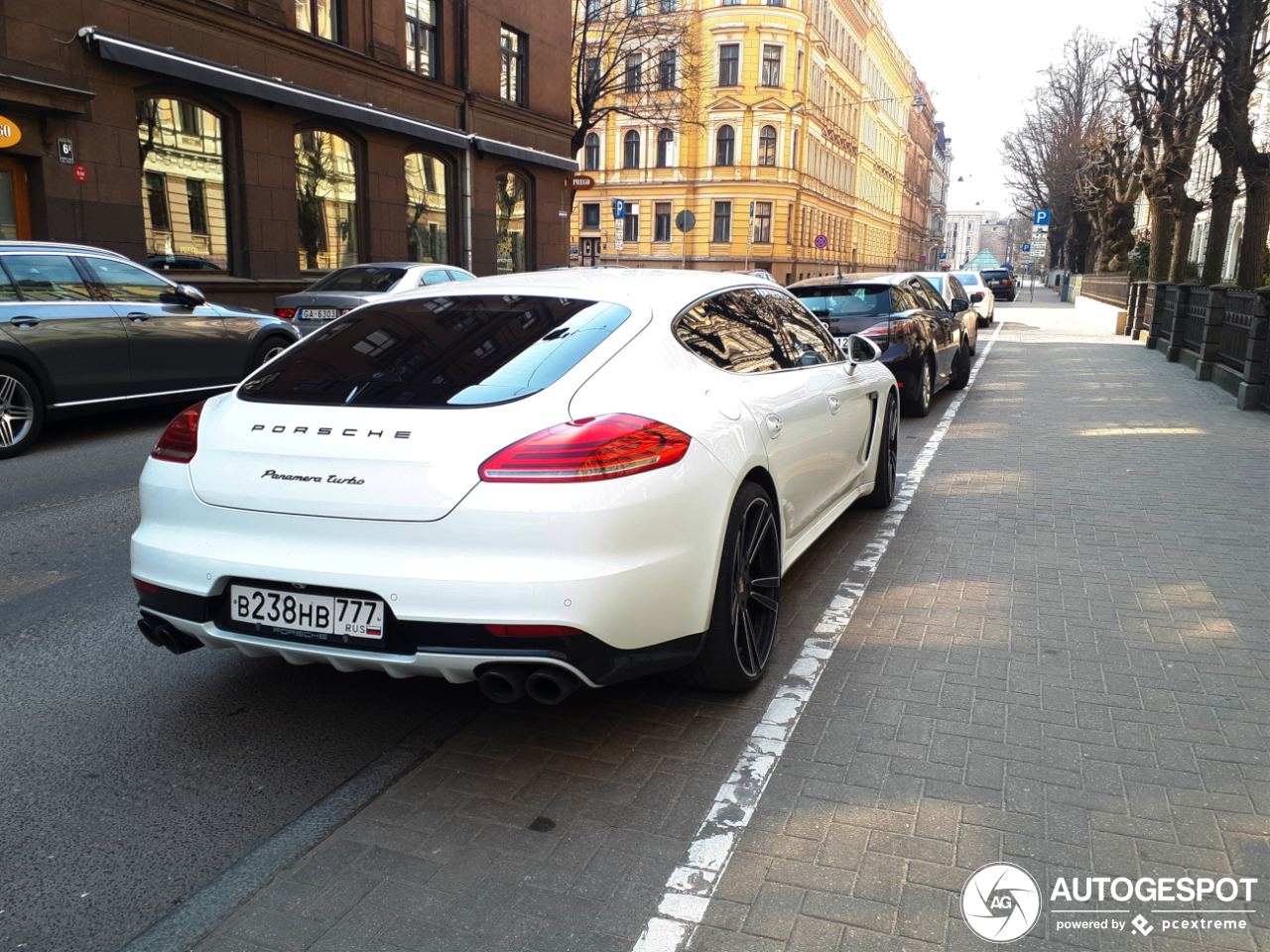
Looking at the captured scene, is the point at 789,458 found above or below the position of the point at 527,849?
above

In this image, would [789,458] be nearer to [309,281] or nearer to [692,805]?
[692,805]

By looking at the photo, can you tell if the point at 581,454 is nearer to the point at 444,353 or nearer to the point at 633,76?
the point at 444,353

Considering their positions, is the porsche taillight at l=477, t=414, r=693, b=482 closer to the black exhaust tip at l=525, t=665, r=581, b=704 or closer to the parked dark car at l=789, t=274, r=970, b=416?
the black exhaust tip at l=525, t=665, r=581, b=704

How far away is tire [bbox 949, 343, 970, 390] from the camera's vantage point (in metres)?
14.5

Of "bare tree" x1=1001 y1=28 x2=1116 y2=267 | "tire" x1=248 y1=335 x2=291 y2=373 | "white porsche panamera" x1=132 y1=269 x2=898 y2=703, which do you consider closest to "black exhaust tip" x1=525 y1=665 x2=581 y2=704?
"white porsche panamera" x1=132 y1=269 x2=898 y2=703

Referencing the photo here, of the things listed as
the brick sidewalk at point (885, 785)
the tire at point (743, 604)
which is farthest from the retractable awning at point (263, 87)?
the tire at point (743, 604)

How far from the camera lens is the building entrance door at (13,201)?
47.0 feet

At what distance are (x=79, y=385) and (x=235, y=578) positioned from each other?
6953 millimetres

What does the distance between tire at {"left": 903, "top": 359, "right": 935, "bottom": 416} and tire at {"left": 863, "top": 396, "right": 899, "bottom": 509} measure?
14.2ft

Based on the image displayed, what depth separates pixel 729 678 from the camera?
3.77 meters

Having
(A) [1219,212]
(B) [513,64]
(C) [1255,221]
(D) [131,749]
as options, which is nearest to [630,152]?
(B) [513,64]

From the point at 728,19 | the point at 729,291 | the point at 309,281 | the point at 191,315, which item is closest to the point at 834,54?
the point at 728,19

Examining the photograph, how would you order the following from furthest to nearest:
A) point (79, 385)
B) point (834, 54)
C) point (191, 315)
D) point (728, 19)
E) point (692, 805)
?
point (834, 54)
point (728, 19)
point (191, 315)
point (79, 385)
point (692, 805)

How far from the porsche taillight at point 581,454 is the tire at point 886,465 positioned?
3.75 m
